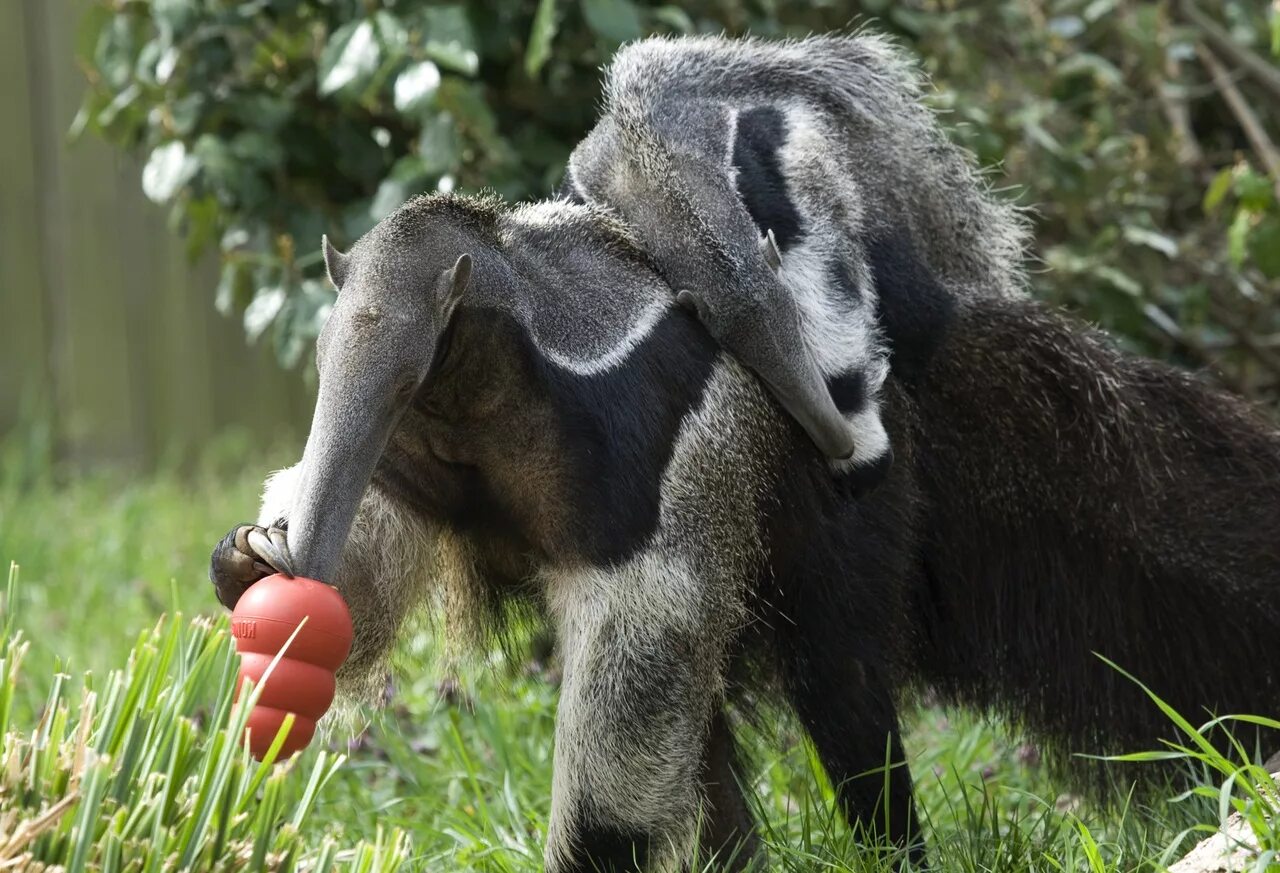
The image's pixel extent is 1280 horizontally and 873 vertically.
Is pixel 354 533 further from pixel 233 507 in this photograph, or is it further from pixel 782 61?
pixel 233 507

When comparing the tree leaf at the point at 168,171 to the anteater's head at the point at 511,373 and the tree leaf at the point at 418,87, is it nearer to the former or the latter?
the tree leaf at the point at 418,87

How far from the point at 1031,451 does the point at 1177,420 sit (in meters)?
0.42

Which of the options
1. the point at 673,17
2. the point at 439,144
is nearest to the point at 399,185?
the point at 439,144

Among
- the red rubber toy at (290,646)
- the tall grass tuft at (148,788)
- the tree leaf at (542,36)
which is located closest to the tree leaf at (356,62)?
the tree leaf at (542,36)

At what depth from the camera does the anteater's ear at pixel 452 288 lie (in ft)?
9.87

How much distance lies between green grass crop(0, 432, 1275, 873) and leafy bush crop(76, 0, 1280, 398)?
4.28 ft

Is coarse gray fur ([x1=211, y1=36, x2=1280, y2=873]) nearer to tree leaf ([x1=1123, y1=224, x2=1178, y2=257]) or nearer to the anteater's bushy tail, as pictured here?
the anteater's bushy tail

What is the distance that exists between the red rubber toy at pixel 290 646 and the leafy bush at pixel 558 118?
2027 mm

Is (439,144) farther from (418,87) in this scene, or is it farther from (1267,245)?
(1267,245)

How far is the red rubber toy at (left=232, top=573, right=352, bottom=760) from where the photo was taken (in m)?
2.72

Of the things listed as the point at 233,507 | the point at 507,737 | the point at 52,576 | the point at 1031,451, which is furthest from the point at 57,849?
the point at 233,507

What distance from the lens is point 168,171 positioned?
4879 millimetres

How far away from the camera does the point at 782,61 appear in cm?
400

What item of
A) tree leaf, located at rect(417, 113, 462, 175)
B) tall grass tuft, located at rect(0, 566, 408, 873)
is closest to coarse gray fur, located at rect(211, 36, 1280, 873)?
tall grass tuft, located at rect(0, 566, 408, 873)
